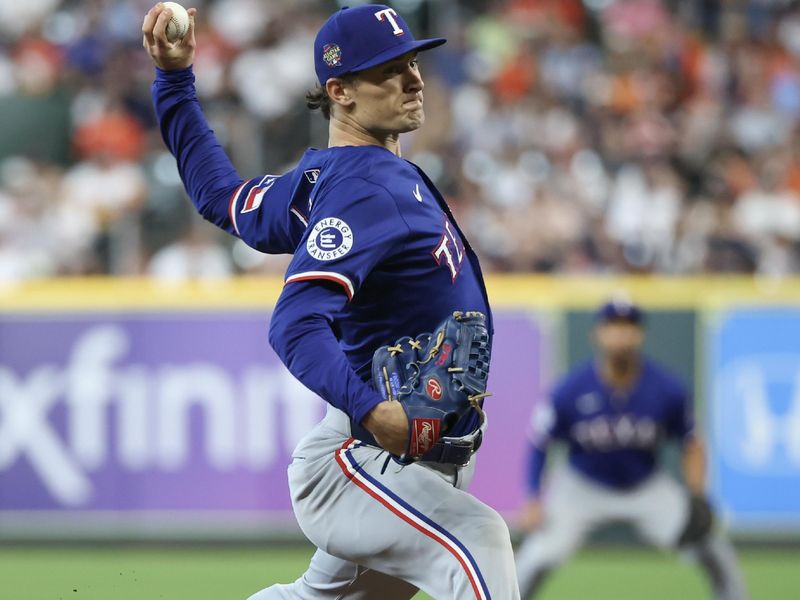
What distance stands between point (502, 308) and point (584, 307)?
0.60 meters

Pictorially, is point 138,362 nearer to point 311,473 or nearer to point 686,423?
point 686,423

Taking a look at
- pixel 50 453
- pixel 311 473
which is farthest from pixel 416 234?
pixel 50 453

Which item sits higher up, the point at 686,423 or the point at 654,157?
the point at 654,157

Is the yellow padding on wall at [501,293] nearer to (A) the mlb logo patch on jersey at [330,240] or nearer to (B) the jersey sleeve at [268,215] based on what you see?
(B) the jersey sleeve at [268,215]

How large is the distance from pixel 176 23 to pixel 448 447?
160cm

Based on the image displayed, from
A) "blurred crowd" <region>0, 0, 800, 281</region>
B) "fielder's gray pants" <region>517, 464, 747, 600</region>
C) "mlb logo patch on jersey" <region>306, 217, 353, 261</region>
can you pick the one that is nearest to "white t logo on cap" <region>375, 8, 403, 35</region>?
"mlb logo patch on jersey" <region>306, 217, 353, 261</region>

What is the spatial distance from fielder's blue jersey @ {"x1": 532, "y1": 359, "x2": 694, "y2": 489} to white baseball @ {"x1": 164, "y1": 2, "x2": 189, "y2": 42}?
4.44 metres

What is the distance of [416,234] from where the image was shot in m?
3.86

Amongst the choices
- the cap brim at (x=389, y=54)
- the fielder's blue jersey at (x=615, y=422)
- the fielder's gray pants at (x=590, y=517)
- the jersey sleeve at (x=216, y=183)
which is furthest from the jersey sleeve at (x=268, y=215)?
the fielder's blue jersey at (x=615, y=422)

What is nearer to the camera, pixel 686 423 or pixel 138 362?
pixel 686 423

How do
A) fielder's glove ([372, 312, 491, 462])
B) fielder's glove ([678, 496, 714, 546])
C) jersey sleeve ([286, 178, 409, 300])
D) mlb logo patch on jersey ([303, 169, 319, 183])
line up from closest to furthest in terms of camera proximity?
fielder's glove ([372, 312, 491, 462]) → jersey sleeve ([286, 178, 409, 300]) → mlb logo patch on jersey ([303, 169, 319, 183]) → fielder's glove ([678, 496, 714, 546])

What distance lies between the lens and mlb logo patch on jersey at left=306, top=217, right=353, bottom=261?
12.2 feet

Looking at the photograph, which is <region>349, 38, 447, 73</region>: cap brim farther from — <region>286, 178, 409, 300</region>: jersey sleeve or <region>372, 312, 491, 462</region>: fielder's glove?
<region>372, 312, 491, 462</region>: fielder's glove

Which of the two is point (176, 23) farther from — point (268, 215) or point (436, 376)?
point (436, 376)
